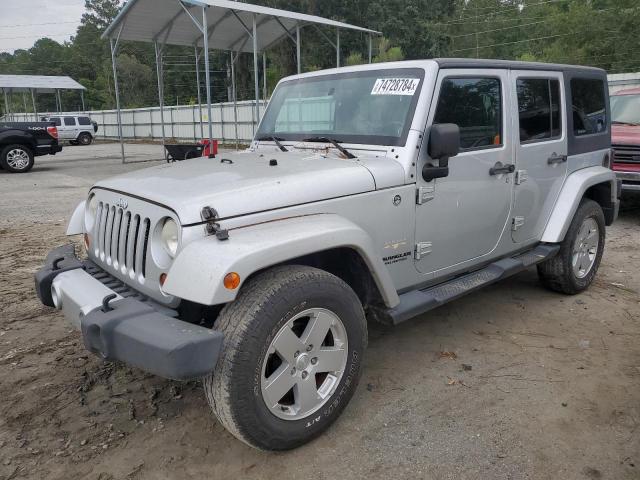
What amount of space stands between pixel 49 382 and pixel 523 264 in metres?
3.41

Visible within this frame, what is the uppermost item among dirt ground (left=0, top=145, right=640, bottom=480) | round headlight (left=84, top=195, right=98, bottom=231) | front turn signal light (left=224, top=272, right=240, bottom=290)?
round headlight (left=84, top=195, right=98, bottom=231)

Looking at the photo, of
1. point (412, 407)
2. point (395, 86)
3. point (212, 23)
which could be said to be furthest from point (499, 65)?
point (212, 23)

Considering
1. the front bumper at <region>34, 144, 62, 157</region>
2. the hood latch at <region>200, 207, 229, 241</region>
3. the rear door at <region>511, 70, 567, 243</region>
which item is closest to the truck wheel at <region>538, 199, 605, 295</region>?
the rear door at <region>511, 70, 567, 243</region>

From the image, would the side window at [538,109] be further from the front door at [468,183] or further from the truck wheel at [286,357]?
the truck wheel at [286,357]

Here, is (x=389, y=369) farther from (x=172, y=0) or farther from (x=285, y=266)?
(x=172, y=0)

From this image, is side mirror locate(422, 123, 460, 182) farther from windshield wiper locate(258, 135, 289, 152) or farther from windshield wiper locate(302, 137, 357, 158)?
windshield wiper locate(258, 135, 289, 152)

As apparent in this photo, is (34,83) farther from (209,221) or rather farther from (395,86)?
(209,221)

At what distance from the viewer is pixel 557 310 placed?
179 inches

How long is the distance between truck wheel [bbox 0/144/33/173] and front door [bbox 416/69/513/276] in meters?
15.5

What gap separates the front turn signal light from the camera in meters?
2.26

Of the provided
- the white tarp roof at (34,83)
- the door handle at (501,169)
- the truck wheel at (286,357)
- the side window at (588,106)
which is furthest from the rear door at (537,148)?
the white tarp roof at (34,83)

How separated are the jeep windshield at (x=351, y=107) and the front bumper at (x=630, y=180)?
18.6ft

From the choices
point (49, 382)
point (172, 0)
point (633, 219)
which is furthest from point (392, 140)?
point (172, 0)

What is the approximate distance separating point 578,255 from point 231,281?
12.0ft
